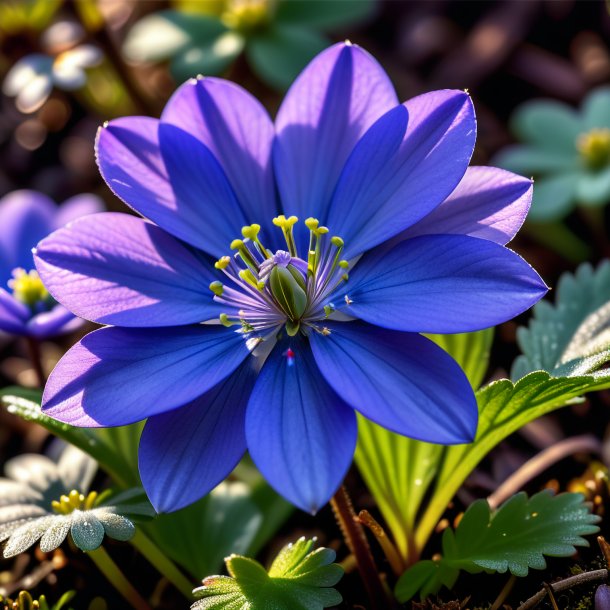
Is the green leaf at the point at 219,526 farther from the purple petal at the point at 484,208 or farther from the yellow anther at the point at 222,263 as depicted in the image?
the purple petal at the point at 484,208

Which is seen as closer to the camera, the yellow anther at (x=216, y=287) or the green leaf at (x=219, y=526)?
the yellow anther at (x=216, y=287)

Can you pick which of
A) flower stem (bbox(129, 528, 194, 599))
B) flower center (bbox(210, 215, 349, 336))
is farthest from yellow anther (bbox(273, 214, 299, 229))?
flower stem (bbox(129, 528, 194, 599))

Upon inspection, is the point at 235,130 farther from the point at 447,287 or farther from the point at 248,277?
the point at 447,287

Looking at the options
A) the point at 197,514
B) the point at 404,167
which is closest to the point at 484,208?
the point at 404,167

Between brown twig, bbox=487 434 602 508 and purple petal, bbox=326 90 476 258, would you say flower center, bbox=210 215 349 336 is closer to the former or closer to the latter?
purple petal, bbox=326 90 476 258

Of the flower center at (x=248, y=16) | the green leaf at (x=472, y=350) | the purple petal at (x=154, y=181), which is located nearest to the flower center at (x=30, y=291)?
the purple petal at (x=154, y=181)
